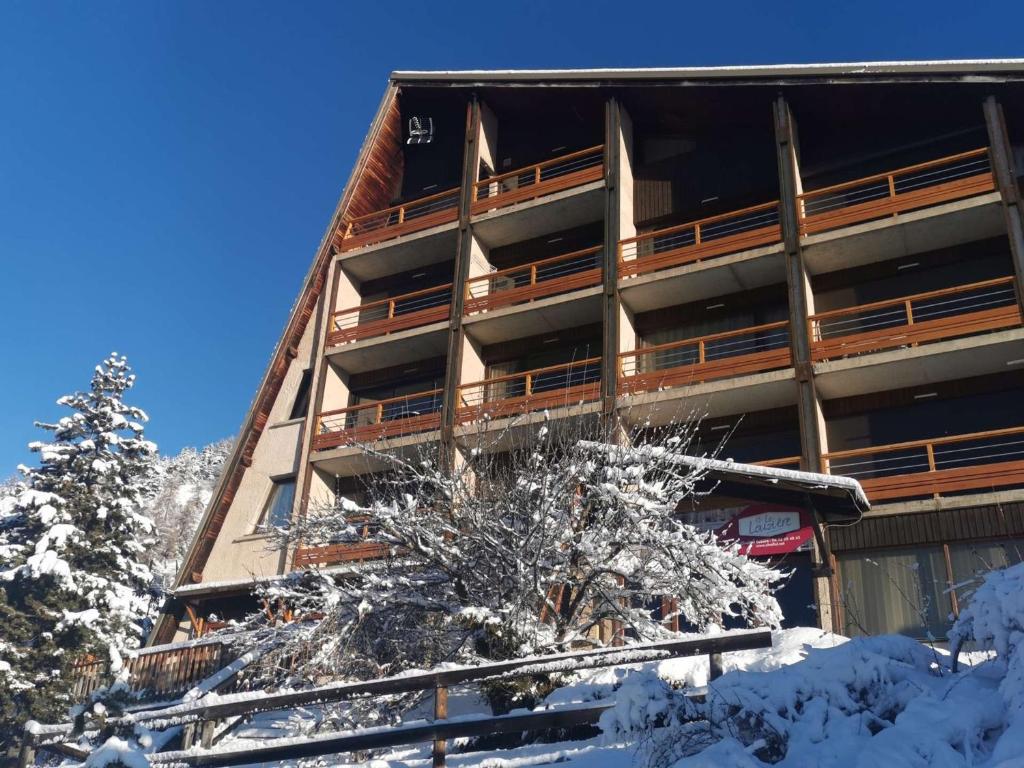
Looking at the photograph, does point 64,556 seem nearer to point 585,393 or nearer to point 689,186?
point 585,393

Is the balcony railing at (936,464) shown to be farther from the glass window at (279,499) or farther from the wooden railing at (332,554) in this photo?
the glass window at (279,499)

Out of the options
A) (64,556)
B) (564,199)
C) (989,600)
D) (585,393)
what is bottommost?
(989,600)

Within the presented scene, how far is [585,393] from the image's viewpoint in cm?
2308

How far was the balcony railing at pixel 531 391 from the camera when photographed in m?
23.0

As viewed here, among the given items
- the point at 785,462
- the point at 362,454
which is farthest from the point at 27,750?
the point at 785,462

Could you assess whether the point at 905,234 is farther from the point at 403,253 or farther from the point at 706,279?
the point at 403,253

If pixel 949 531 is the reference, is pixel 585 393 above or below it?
above

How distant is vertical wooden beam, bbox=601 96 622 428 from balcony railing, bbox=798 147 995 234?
4.83m

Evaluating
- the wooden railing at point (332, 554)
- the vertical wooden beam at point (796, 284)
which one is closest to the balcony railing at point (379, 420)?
the wooden railing at point (332, 554)

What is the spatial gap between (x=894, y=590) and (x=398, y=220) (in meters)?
19.1

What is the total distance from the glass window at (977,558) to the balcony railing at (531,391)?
871 centimetres

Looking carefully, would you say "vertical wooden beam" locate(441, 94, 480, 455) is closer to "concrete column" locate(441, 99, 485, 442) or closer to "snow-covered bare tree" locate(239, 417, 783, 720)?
"concrete column" locate(441, 99, 485, 442)

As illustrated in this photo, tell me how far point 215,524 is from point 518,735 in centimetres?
1797

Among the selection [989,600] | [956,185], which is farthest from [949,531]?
[989,600]
